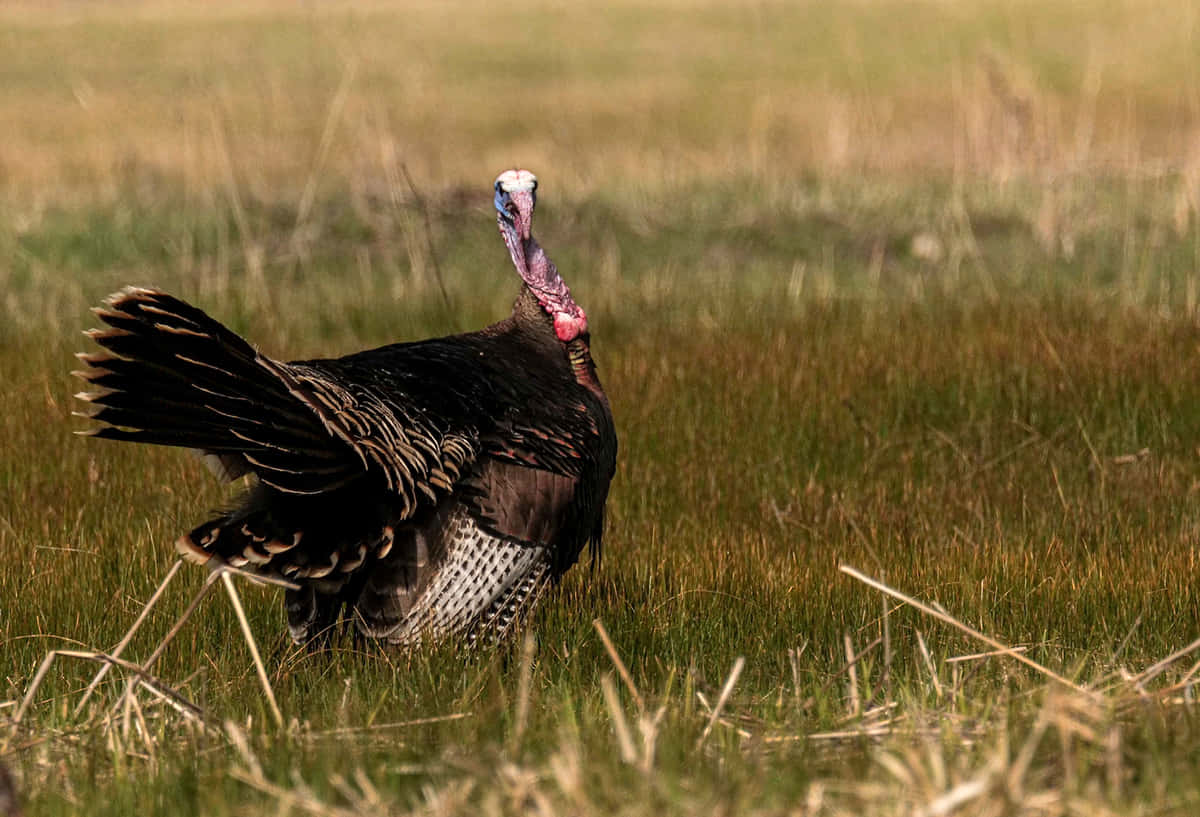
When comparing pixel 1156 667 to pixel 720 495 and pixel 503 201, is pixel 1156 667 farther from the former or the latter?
pixel 720 495

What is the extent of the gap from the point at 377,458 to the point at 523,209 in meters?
1.41

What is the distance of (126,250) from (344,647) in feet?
28.3

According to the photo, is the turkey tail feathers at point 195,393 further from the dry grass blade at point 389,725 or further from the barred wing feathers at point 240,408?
the dry grass blade at point 389,725

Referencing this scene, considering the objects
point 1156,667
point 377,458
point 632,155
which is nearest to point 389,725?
point 377,458

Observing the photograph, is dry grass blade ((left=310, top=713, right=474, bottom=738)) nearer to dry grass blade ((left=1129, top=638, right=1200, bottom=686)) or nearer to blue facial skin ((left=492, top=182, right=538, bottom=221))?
dry grass blade ((left=1129, top=638, right=1200, bottom=686))

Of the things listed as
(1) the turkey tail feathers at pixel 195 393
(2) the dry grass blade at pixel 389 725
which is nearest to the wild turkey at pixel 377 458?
(1) the turkey tail feathers at pixel 195 393

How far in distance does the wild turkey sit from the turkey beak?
1.45 ft

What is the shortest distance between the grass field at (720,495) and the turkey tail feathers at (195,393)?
0.54 metres

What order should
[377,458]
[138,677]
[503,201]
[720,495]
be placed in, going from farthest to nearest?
[720,495] → [503,201] → [377,458] → [138,677]

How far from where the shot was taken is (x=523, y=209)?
4.96 metres

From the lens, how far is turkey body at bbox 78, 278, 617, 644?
138 inches

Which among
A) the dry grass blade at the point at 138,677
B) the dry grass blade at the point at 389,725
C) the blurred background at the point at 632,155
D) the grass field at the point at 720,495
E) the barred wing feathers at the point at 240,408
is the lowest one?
the blurred background at the point at 632,155

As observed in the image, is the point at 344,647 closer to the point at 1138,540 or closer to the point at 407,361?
the point at 407,361

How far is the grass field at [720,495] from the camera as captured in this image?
2818 mm
